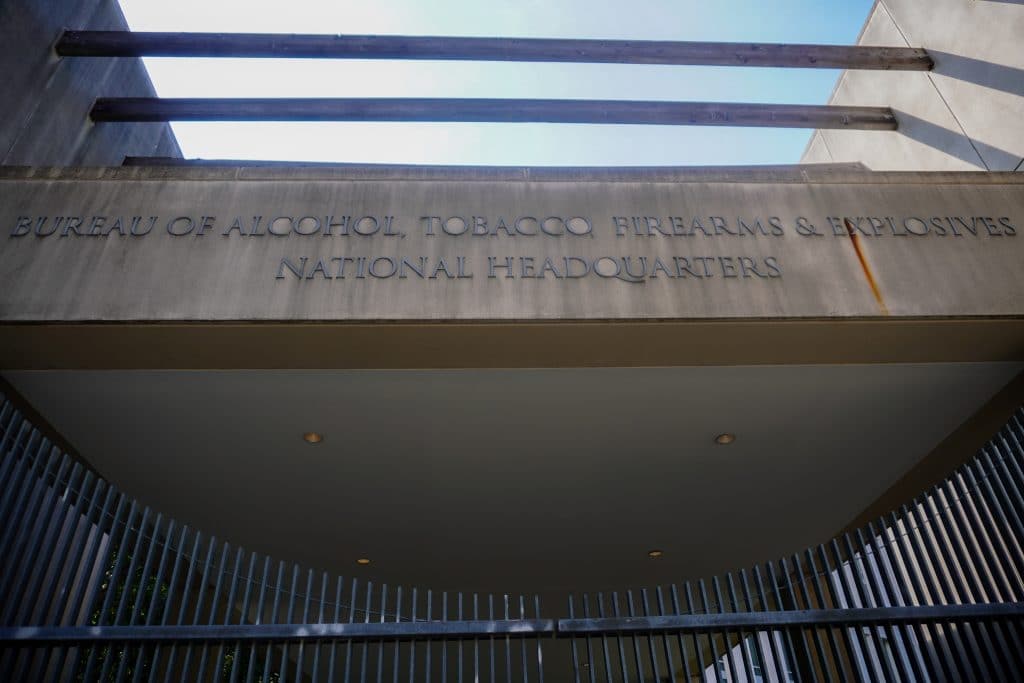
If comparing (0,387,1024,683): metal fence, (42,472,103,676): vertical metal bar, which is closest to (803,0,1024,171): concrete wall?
(0,387,1024,683): metal fence

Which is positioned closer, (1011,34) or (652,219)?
(652,219)

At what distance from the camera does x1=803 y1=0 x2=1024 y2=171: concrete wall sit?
952 centimetres

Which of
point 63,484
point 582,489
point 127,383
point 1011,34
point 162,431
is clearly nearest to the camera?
point 63,484

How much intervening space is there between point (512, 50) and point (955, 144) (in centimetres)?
638

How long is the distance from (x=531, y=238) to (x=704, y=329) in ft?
6.45

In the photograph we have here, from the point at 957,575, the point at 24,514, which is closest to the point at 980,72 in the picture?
the point at 957,575

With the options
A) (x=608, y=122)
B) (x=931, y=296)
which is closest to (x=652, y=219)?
(x=931, y=296)

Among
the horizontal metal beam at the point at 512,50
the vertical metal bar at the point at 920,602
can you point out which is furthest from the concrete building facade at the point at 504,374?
the horizontal metal beam at the point at 512,50

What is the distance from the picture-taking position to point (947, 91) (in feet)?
35.8

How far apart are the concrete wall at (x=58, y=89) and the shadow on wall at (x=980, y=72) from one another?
12.0 metres

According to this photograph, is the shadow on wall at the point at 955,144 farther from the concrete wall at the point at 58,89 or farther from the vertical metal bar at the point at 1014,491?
the concrete wall at the point at 58,89

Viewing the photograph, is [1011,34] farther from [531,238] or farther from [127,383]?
[127,383]

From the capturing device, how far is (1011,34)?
9.47 metres

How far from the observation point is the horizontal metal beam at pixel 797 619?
636cm
